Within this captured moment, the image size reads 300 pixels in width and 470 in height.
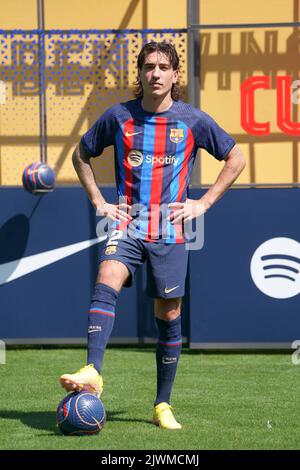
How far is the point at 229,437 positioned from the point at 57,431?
3.10ft

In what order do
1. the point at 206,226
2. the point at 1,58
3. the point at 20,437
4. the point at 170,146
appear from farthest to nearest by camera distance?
the point at 1,58, the point at 206,226, the point at 170,146, the point at 20,437

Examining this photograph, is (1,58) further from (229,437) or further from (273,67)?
(229,437)

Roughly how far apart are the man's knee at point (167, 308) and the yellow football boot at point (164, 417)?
0.50 metres

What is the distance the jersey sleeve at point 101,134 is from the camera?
19.5 feet

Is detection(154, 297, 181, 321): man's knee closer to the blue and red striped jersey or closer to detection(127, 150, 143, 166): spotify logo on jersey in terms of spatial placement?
the blue and red striped jersey

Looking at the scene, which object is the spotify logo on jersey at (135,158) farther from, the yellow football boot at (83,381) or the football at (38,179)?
the football at (38,179)

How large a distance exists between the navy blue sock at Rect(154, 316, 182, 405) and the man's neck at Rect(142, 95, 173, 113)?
122cm

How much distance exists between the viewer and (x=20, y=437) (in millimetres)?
5516

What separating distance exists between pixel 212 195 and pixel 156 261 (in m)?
0.51

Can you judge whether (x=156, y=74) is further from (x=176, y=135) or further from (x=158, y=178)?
(x=158, y=178)

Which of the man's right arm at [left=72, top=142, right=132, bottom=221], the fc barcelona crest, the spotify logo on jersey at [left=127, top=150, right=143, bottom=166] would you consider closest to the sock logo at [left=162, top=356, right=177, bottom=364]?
the man's right arm at [left=72, top=142, right=132, bottom=221]

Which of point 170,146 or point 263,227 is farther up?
point 170,146

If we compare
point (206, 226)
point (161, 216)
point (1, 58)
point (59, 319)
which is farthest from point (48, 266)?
point (161, 216)

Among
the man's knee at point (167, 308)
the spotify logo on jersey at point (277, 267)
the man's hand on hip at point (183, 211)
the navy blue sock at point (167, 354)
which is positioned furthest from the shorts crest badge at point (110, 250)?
the spotify logo on jersey at point (277, 267)
